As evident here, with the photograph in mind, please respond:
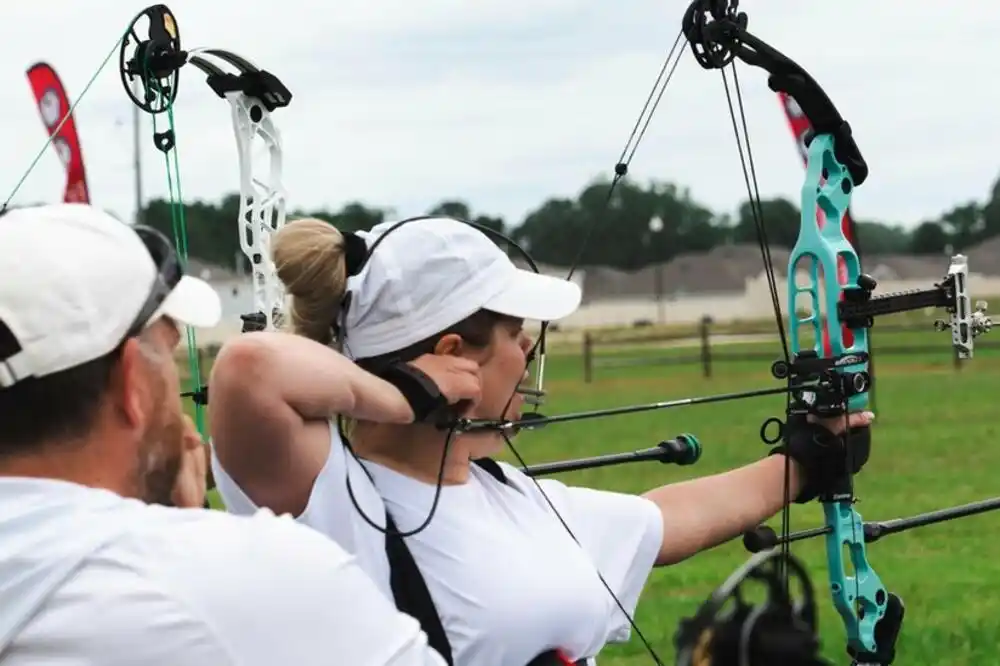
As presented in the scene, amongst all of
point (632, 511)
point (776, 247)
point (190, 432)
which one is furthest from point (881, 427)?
point (776, 247)

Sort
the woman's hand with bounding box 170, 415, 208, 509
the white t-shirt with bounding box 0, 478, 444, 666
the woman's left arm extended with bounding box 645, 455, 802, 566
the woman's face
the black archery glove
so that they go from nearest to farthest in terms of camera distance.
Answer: the white t-shirt with bounding box 0, 478, 444, 666, the woman's hand with bounding box 170, 415, 208, 509, the woman's face, the woman's left arm extended with bounding box 645, 455, 802, 566, the black archery glove

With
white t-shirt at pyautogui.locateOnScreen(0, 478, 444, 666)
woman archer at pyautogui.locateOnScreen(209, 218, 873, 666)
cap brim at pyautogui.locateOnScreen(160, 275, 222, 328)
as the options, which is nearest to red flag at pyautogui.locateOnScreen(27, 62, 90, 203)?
woman archer at pyautogui.locateOnScreen(209, 218, 873, 666)

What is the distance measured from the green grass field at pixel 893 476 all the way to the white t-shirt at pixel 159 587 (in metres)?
4.11

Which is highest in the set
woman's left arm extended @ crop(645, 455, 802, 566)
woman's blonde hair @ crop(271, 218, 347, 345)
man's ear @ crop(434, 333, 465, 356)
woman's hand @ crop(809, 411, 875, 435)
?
woman's blonde hair @ crop(271, 218, 347, 345)

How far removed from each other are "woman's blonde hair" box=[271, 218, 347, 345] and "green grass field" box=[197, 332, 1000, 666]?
324cm

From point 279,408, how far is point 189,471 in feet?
1.34

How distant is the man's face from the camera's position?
147 centimetres

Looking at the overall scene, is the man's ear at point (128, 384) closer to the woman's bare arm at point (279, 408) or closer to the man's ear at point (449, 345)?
the woman's bare arm at point (279, 408)

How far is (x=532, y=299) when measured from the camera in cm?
243

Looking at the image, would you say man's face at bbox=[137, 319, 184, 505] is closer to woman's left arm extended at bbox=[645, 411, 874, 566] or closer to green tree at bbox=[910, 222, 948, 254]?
woman's left arm extended at bbox=[645, 411, 874, 566]

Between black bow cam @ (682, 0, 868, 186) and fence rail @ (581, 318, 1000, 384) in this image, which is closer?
black bow cam @ (682, 0, 868, 186)

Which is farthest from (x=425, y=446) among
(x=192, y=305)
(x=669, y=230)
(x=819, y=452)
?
(x=669, y=230)

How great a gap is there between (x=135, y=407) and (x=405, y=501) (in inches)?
37.5

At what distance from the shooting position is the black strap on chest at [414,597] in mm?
2219
